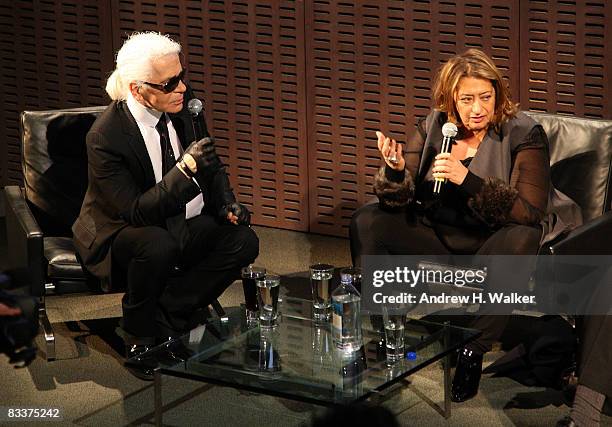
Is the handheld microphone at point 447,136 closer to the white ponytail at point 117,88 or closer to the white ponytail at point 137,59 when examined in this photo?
the white ponytail at point 137,59

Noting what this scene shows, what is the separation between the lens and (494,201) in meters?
4.02

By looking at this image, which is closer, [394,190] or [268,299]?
[268,299]

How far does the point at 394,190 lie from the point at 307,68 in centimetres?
142

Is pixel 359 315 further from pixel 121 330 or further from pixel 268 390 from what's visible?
pixel 121 330

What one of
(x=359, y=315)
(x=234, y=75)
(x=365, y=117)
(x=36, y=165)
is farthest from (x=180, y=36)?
(x=359, y=315)

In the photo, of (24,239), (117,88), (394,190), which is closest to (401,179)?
(394,190)

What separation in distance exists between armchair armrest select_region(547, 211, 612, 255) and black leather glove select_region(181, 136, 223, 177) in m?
1.22

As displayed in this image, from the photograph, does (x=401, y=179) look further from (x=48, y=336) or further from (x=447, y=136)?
(x=48, y=336)

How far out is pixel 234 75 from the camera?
568cm

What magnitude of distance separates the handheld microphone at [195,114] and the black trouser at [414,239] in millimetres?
659

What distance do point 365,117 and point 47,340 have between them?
1.89m

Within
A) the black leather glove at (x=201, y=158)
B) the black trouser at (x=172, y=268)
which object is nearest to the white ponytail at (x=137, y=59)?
the black leather glove at (x=201, y=158)

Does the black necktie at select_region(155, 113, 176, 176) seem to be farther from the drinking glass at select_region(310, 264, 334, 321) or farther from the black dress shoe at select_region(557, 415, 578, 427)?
the black dress shoe at select_region(557, 415, 578, 427)

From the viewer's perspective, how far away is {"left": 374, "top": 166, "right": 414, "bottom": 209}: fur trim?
166 inches
